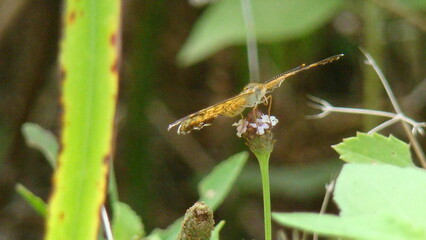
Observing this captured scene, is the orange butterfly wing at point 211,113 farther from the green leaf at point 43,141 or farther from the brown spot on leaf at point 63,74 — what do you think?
the green leaf at point 43,141

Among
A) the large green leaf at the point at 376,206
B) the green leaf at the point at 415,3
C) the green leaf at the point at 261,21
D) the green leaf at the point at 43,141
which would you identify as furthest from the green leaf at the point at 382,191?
the green leaf at the point at 415,3

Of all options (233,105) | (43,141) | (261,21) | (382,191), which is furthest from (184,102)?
(382,191)

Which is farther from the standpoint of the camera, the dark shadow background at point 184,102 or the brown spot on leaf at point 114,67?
the dark shadow background at point 184,102

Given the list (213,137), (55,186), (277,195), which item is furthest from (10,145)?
(55,186)

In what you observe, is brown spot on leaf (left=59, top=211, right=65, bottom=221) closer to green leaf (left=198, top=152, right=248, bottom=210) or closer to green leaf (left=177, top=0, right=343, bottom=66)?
green leaf (left=198, top=152, right=248, bottom=210)

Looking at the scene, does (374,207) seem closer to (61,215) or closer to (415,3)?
(61,215)
